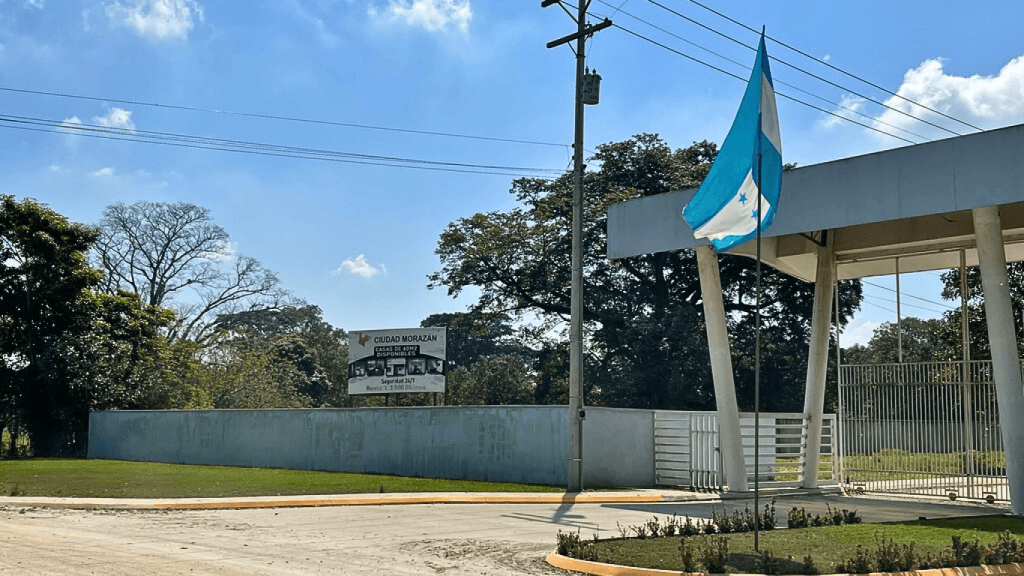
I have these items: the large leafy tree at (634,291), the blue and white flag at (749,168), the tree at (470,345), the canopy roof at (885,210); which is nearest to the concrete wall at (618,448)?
the canopy roof at (885,210)

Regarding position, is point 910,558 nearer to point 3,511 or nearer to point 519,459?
point 3,511

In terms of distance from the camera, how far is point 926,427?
879 inches

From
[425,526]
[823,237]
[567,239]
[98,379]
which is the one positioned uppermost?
[567,239]

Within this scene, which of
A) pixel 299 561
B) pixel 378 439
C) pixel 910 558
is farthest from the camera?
pixel 378 439

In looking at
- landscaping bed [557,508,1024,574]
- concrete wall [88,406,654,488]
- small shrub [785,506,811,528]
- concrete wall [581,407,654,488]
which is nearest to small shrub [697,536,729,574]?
landscaping bed [557,508,1024,574]

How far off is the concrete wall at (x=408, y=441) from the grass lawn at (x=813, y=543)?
10.6m

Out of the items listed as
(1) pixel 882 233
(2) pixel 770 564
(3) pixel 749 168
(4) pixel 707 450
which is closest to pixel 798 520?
(2) pixel 770 564

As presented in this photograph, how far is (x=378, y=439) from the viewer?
30.7m

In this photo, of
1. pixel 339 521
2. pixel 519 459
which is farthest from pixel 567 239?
pixel 339 521

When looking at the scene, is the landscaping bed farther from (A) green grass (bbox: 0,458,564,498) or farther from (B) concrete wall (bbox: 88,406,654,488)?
(B) concrete wall (bbox: 88,406,654,488)

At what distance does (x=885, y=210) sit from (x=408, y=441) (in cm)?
1556

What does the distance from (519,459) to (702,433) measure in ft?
15.2

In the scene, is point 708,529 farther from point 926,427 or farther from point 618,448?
point 618,448

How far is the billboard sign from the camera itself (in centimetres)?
3547
